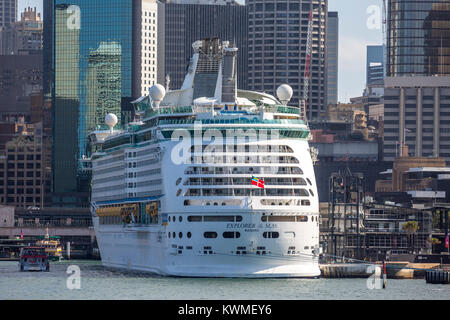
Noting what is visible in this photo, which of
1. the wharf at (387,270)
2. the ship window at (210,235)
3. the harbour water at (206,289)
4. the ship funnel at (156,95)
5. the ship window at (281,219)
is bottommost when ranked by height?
the harbour water at (206,289)

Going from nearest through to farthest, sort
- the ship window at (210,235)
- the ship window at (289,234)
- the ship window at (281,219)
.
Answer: the ship window at (210,235) < the ship window at (281,219) < the ship window at (289,234)

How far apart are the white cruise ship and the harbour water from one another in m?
1.83

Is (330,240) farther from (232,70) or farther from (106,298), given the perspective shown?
(106,298)

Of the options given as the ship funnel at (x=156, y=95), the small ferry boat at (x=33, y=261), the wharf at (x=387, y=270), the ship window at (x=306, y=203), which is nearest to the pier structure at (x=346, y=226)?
the wharf at (x=387, y=270)

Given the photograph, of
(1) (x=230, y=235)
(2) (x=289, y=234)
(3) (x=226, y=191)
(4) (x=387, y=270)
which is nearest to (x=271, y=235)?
(2) (x=289, y=234)

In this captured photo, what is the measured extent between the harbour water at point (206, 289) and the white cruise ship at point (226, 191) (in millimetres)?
1833

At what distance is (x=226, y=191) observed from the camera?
363ft

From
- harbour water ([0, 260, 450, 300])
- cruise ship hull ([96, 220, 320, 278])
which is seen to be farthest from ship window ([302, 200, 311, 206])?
harbour water ([0, 260, 450, 300])

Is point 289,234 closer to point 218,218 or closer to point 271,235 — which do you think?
point 271,235

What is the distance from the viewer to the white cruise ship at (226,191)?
109 metres

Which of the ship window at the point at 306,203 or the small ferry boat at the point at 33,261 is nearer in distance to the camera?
the ship window at the point at 306,203

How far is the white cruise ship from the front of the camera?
358ft

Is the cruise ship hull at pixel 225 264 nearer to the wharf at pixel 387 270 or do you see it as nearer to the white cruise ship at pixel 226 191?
the white cruise ship at pixel 226 191
